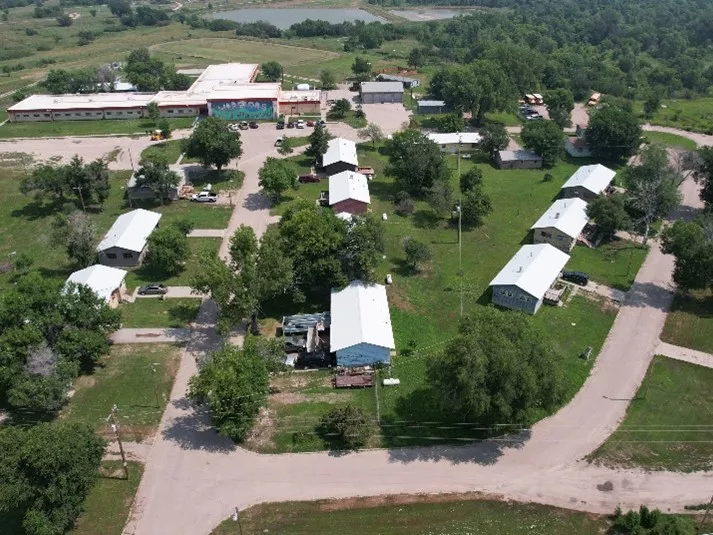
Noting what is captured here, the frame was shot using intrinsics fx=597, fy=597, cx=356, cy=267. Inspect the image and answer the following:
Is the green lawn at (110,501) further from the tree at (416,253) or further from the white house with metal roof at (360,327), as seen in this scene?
the tree at (416,253)

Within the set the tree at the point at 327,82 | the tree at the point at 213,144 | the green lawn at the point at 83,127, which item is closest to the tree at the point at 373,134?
the tree at the point at 213,144

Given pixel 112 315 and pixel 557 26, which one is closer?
pixel 112 315

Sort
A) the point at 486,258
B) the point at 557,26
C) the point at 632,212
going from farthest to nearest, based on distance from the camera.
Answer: the point at 557,26, the point at 632,212, the point at 486,258

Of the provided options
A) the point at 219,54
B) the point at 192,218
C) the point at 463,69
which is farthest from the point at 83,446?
the point at 219,54

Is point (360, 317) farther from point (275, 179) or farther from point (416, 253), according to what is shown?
point (275, 179)

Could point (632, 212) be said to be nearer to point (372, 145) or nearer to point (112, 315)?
point (372, 145)

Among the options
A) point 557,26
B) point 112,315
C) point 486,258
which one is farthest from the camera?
point 557,26
